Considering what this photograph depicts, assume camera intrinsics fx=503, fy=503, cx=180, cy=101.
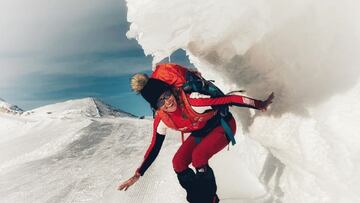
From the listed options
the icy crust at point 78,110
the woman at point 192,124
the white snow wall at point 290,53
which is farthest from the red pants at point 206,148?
the icy crust at point 78,110

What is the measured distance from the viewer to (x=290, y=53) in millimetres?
5910

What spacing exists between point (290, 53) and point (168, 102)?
1921 mm

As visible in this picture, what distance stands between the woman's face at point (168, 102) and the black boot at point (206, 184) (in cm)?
74

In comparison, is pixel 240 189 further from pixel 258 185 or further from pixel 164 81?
pixel 164 81

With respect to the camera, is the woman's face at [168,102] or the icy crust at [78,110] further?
the icy crust at [78,110]

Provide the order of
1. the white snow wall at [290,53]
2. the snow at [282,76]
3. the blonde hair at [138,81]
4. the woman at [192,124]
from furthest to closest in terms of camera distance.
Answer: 1. the white snow wall at [290,53]
2. the snow at [282,76]
3. the woman at [192,124]
4. the blonde hair at [138,81]

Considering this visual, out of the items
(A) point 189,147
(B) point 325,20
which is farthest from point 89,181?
(B) point 325,20

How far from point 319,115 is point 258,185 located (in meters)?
2.00

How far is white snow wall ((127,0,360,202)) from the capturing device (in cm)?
547

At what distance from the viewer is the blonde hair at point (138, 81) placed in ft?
14.9

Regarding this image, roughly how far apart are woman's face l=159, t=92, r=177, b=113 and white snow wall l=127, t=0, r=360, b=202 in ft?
4.34

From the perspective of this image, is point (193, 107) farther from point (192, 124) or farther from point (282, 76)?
point (282, 76)

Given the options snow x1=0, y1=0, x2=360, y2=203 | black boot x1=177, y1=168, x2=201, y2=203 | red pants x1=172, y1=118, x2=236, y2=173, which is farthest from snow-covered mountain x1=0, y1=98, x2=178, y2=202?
red pants x1=172, y1=118, x2=236, y2=173

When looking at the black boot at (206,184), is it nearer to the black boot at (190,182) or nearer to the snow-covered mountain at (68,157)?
the black boot at (190,182)
